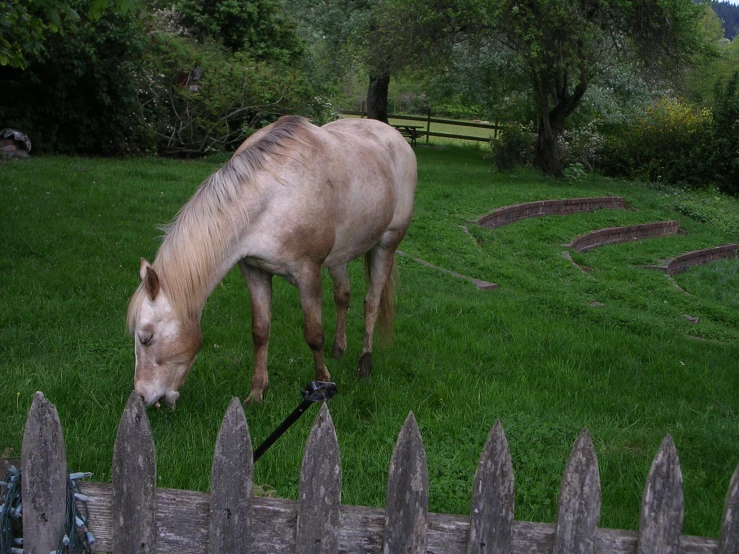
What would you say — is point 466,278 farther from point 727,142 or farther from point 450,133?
point 450,133

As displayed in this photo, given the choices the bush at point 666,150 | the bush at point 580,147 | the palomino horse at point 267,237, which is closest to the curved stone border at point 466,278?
the palomino horse at point 267,237


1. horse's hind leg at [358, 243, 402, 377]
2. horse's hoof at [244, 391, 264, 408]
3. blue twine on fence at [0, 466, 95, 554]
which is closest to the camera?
blue twine on fence at [0, 466, 95, 554]

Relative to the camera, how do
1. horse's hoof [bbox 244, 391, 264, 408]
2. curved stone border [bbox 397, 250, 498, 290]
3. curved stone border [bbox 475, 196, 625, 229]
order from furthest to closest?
1. curved stone border [bbox 475, 196, 625, 229]
2. curved stone border [bbox 397, 250, 498, 290]
3. horse's hoof [bbox 244, 391, 264, 408]

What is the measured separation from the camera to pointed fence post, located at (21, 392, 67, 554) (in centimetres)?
Result: 212

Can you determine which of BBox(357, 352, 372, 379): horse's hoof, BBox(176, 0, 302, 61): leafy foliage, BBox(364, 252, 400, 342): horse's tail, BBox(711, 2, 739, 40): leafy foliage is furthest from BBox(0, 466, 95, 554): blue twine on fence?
BBox(711, 2, 739, 40): leafy foliage

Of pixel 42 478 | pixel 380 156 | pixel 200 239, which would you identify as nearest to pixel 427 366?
pixel 380 156

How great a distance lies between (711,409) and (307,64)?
60.3ft

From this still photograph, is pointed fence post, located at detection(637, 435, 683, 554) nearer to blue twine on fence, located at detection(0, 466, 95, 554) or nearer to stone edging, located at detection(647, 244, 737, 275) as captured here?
blue twine on fence, located at detection(0, 466, 95, 554)

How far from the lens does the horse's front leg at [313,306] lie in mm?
4539

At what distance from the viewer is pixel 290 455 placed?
3.67m

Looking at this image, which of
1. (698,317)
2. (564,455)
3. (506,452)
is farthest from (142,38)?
(506,452)

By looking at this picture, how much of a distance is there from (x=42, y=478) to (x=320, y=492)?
77cm

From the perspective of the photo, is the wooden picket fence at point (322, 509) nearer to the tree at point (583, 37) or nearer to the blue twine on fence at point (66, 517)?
the blue twine on fence at point (66, 517)

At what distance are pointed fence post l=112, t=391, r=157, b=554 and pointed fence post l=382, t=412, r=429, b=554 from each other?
66cm
